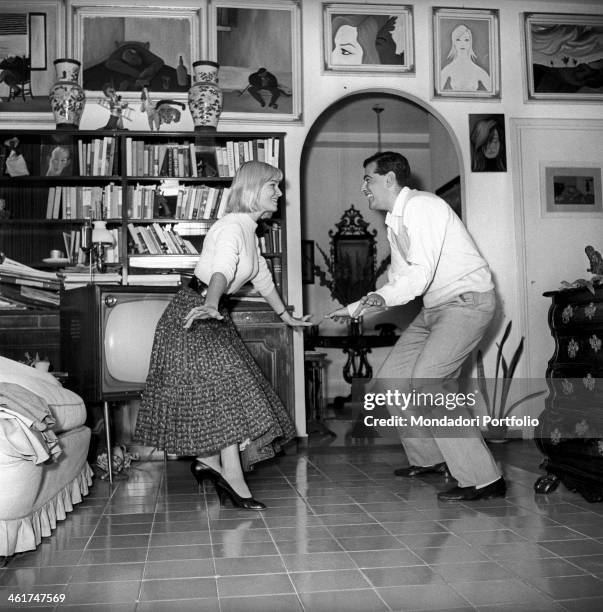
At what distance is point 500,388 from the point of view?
5.11 metres

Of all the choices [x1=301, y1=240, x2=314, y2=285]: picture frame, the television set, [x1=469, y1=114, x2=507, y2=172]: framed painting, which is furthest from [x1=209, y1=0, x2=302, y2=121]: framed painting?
[x1=301, y1=240, x2=314, y2=285]: picture frame

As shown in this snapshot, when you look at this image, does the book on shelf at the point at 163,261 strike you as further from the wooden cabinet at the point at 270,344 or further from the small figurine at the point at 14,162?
the small figurine at the point at 14,162

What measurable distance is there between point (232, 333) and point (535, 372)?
9.36ft

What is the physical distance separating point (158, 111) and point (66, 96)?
0.58m

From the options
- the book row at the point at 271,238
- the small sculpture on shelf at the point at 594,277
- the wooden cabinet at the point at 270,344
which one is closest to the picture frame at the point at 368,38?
the book row at the point at 271,238

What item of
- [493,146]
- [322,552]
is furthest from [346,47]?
[322,552]

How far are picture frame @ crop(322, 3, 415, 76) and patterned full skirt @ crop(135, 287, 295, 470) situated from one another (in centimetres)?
276

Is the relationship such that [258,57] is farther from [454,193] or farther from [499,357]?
[499,357]

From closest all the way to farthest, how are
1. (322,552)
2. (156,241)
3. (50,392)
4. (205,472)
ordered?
1. (322,552)
2. (50,392)
3. (205,472)
4. (156,241)

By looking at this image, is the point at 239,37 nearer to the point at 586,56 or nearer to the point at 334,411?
the point at 586,56

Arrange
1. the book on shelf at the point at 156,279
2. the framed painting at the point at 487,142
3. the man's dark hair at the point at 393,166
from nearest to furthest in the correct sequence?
the man's dark hair at the point at 393,166 → the book on shelf at the point at 156,279 → the framed painting at the point at 487,142

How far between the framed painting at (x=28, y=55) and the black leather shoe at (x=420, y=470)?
323 cm

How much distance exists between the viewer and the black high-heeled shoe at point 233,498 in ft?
9.39

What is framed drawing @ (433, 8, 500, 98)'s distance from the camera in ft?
17.0
